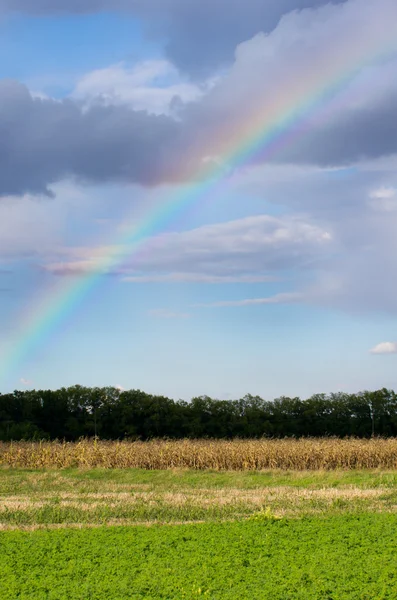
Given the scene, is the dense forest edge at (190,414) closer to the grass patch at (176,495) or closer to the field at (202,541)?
the grass patch at (176,495)

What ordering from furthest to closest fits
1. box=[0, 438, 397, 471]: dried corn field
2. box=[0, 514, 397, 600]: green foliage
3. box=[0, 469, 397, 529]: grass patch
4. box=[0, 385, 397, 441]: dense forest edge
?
box=[0, 385, 397, 441]: dense forest edge, box=[0, 438, 397, 471]: dried corn field, box=[0, 469, 397, 529]: grass patch, box=[0, 514, 397, 600]: green foliage

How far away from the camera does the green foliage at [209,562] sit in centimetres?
852

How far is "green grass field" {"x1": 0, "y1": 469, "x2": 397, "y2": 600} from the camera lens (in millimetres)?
8680

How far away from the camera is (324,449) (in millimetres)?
29078

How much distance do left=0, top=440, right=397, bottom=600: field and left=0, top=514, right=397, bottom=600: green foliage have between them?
0.06 feet

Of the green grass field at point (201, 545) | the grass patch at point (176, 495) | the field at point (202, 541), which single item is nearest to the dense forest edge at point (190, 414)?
the grass patch at point (176, 495)

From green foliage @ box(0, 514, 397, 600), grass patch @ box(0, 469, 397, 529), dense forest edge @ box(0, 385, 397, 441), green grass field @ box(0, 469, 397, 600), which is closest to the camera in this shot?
green foliage @ box(0, 514, 397, 600)

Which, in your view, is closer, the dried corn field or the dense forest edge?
the dried corn field

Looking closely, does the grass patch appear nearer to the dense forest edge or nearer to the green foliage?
the green foliage

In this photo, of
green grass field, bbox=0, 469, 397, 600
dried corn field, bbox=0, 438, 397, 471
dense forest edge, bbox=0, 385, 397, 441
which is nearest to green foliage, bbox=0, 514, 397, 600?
green grass field, bbox=0, 469, 397, 600

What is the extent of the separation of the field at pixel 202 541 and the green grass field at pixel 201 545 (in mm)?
24

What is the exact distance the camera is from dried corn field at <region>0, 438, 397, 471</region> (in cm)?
2867

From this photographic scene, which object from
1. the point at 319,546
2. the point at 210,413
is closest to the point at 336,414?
Answer: the point at 210,413

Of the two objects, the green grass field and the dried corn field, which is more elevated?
the dried corn field
